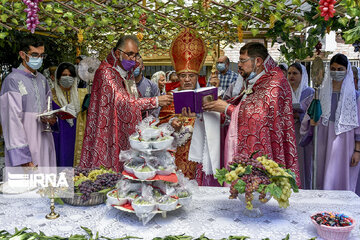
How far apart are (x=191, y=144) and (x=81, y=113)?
2.80m

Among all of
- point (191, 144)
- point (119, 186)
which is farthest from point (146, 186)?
point (191, 144)

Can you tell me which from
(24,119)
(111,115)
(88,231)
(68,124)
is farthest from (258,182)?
(68,124)

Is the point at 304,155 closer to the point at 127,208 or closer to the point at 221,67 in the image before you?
the point at 221,67

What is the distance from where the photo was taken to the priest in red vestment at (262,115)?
2971mm

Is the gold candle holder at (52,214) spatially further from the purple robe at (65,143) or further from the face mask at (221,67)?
the face mask at (221,67)

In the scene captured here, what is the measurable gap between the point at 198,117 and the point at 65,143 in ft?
9.59

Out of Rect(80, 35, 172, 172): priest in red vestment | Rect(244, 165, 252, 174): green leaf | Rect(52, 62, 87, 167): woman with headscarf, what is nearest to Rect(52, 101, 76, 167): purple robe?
Rect(52, 62, 87, 167): woman with headscarf

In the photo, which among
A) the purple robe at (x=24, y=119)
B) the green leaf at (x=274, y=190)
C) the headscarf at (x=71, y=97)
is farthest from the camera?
the headscarf at (x=71, y=97)

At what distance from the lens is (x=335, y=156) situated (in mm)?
3990

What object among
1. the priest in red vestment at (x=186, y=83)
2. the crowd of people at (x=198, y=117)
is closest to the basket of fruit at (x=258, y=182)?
the crowd of people at (x=198, y=117)

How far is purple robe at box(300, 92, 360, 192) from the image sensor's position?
3943 mm

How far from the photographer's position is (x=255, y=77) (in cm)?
317

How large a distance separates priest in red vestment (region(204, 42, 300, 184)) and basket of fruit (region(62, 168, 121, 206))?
1140 mm

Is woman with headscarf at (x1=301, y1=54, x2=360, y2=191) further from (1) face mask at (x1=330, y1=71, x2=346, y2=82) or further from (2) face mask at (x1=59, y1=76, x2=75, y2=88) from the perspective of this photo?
(2) face mask at (x1=59, y1=76, x2=75, y2=88)
